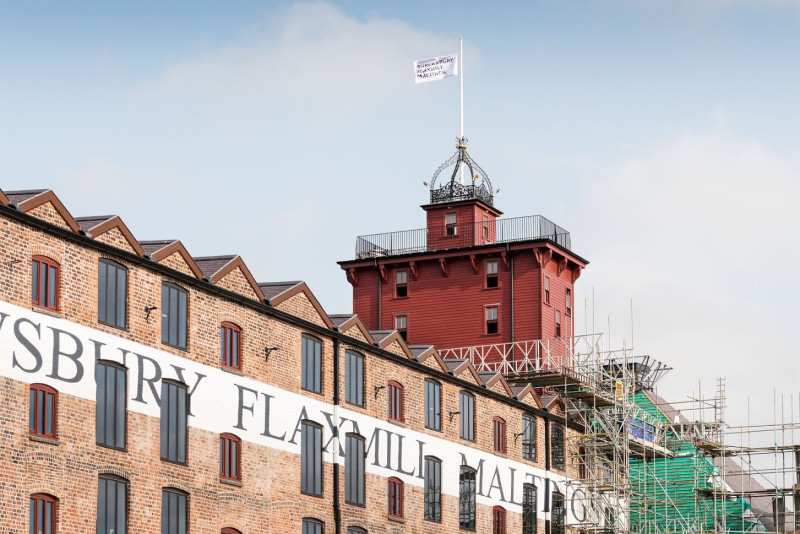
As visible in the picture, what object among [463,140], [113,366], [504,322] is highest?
[463,140]

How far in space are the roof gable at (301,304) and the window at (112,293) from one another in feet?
25.1

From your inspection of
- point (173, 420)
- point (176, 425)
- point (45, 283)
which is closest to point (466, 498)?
point (176, 425)

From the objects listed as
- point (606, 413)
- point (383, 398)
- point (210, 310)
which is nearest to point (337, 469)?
point (383, 398)

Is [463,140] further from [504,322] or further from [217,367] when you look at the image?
[217,367]

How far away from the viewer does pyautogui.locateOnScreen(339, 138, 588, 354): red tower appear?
75688 mm

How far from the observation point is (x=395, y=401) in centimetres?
5719

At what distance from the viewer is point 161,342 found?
45000 millimetres

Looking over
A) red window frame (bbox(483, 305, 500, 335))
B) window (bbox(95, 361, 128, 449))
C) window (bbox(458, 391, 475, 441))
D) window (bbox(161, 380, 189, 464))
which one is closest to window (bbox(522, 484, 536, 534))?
window (bbox(458, 391, 475, 441))

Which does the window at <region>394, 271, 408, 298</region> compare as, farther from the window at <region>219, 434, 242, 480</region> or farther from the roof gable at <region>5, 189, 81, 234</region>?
the roof gable at <region>5, 189, 81, 234</region>

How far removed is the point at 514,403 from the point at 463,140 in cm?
2183

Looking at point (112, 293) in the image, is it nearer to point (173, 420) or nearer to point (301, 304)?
point (173, 420)

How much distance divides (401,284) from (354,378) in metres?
24.5

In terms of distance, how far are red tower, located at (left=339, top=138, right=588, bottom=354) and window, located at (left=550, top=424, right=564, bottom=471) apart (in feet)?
22.1

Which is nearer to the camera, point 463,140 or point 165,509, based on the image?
point 165,509
